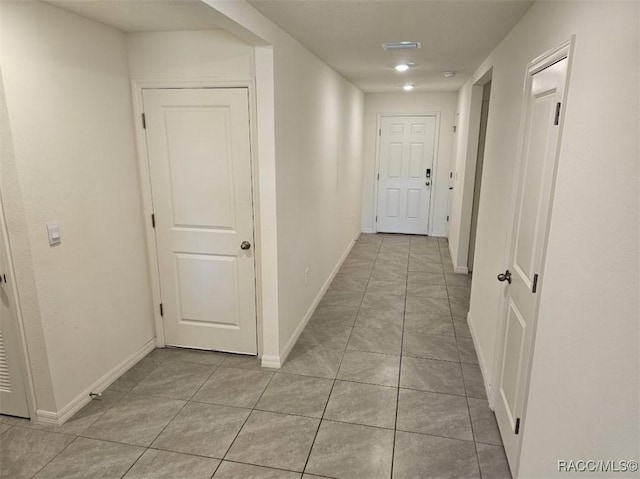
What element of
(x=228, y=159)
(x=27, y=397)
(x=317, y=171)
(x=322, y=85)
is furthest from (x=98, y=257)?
(x=322, y=85)

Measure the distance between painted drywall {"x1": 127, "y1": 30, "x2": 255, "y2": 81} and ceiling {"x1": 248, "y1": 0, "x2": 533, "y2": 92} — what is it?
356 mm

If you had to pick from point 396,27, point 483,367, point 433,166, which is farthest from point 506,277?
point 433,166

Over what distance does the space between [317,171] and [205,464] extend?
8.54 feet

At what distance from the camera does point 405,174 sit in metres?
7.01

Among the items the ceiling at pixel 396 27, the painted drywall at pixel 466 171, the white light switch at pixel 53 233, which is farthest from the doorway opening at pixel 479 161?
the white light switch at pixel 53 233

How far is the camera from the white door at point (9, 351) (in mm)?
2168

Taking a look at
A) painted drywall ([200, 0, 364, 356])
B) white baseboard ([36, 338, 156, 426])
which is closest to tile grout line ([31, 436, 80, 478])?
white baseboard ([36, 338, 156, 426])

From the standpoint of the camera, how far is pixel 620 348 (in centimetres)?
102

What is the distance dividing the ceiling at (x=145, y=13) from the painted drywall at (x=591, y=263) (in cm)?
152

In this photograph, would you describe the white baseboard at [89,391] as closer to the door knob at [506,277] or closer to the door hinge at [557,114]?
the door knob at [506,277]

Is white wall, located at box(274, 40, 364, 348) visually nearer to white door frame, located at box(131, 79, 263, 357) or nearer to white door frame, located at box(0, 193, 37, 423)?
white door frame, located at box(131, 79, 263, 357)

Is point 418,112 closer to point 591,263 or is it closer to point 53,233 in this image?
point 53,233

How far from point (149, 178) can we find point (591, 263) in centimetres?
276

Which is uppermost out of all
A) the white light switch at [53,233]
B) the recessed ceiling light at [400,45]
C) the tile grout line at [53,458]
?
the recessed ceiling light at [400,45]
